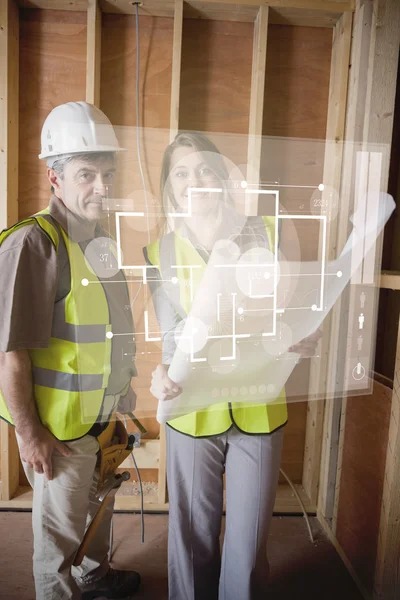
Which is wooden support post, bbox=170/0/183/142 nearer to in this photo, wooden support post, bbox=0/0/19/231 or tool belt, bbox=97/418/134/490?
wooden support post, bbox=0/0/19/231

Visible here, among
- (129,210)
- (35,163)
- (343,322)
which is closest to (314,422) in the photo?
(343,322)

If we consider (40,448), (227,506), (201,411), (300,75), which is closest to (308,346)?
(201,411)

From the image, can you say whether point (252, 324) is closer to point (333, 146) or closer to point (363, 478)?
point (333, 146)

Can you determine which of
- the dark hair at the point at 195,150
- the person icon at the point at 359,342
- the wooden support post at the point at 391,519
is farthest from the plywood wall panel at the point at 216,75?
the wooden support post at the point at 391,519

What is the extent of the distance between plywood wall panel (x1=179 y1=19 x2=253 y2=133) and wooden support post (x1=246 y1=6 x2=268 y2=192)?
1.0 inches

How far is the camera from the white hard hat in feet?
2.86

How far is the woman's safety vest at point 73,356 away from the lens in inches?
34.1

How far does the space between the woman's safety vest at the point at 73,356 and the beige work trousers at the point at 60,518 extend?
0.08 m

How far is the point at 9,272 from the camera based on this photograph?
0.82 meters

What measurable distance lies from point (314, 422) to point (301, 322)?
31.5 inches

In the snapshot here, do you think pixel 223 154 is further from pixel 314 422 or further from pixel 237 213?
pixel 314 422

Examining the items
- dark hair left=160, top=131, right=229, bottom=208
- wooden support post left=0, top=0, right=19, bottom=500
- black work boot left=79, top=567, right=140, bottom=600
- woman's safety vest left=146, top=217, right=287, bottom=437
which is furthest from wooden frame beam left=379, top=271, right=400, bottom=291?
black work boot left=79, top=567, right=140, bottom=600

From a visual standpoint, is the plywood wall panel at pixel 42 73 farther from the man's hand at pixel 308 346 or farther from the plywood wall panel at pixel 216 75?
the man's hand at pixel 308 346

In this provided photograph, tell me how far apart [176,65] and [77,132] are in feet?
1.40
